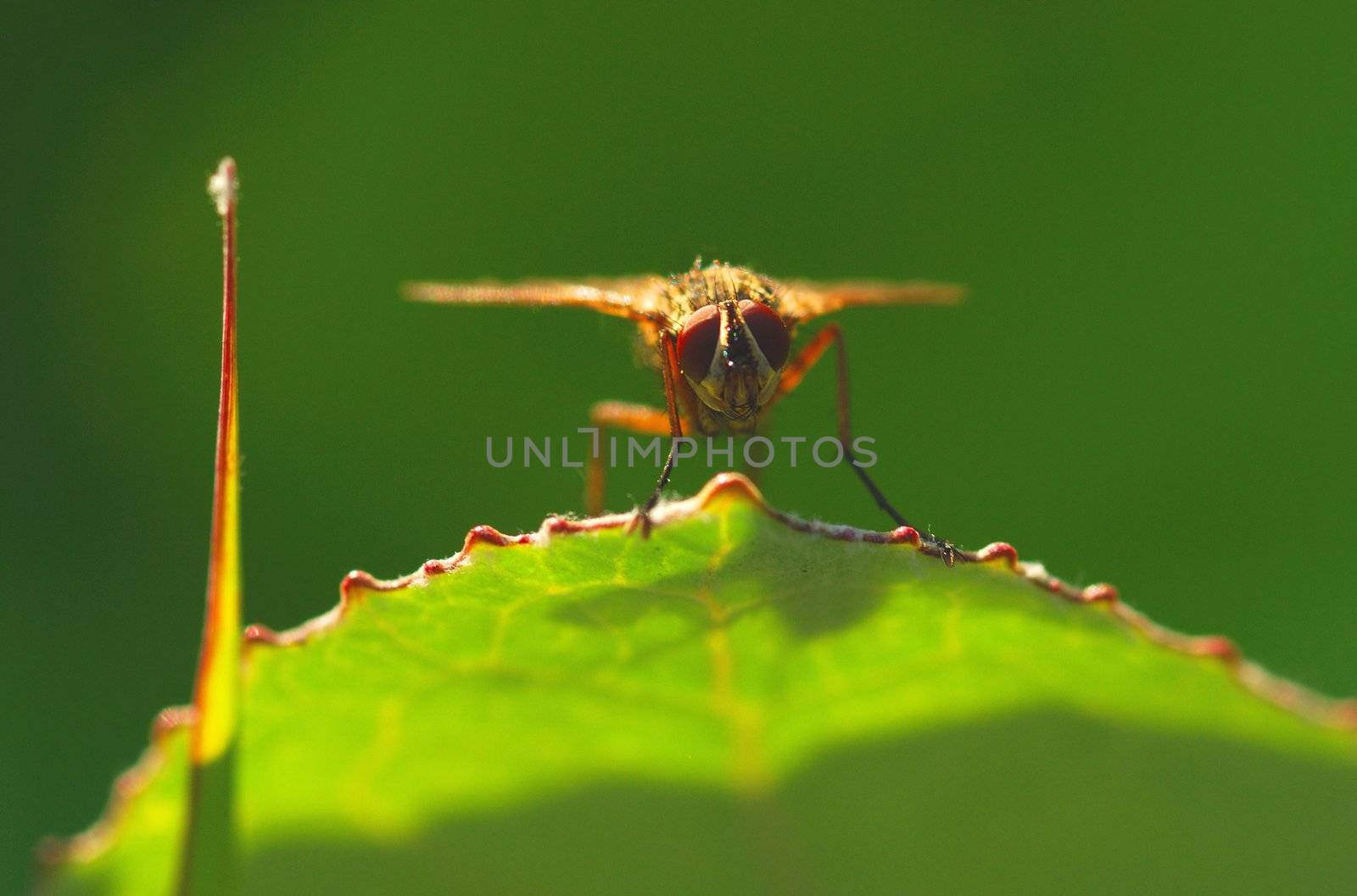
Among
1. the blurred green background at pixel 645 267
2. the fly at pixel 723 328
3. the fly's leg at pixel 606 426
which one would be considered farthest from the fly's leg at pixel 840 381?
the fly's leg at pixel 606 426

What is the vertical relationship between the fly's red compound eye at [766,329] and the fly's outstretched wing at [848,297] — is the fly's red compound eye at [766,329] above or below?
below

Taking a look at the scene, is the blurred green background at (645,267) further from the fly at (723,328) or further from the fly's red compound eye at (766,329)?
the fly's red compound eye at (766,329)

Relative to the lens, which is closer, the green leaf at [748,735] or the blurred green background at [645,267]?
the green leaf at [748,735]

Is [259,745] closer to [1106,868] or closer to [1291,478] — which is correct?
[1106,868]

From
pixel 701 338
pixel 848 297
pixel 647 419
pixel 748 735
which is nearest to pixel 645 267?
pixel 647 419

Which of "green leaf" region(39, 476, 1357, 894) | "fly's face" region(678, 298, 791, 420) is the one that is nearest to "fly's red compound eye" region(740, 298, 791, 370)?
"fly's face" region(678, 298, 791, 420)
